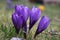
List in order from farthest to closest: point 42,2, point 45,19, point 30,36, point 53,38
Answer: point 42,2
point 53,38
point 30,36
point 45,19

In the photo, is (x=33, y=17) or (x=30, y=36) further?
(x=30, y=36)

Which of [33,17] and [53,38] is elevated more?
[33,17]

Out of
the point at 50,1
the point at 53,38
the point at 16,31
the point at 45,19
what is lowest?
the point at 50,1

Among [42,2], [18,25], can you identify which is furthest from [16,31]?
[42,2]

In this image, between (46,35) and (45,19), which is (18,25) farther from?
(46,35)

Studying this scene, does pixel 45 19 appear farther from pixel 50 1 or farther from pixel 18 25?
pixel 50 1

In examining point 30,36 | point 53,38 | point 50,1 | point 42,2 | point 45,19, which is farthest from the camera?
point 50,1

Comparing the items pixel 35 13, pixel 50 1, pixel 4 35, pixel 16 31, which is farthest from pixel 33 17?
pixel 50 1

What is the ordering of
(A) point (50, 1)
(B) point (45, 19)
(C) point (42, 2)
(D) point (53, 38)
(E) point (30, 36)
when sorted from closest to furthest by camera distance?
(B) point (45, 19) < (E) point (30, 36) < (D) point (53, 38) < (C) point (42, 2) < (A) point (50, 1)

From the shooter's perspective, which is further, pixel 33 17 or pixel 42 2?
pixel 42 2
